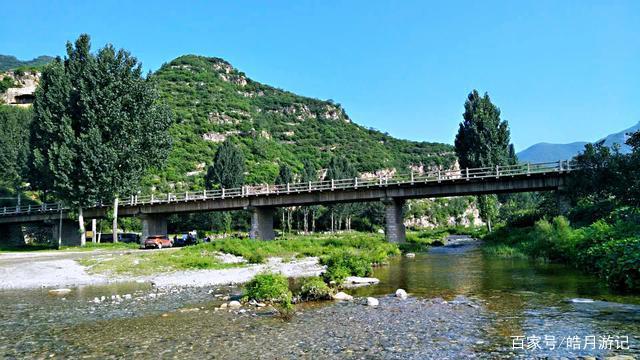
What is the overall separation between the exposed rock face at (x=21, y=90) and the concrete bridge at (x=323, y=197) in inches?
5189

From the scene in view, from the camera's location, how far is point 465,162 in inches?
3132

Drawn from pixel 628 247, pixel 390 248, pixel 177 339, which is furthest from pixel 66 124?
pixel 628 247

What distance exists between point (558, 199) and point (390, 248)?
19675mm

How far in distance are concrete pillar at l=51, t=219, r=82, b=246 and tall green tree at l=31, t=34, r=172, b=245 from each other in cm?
1697

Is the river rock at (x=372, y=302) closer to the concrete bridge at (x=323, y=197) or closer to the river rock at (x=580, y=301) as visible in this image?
the river rock at (x=580, y=301)

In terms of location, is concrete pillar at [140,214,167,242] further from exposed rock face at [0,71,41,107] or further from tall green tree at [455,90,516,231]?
exposed rock face at [0,71,41,107]

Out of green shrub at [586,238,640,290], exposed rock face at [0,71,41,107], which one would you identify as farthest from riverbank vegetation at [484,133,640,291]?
exposed rock face at [0,71,41,107]

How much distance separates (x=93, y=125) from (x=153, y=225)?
68.6ft

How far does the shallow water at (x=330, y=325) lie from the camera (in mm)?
10742

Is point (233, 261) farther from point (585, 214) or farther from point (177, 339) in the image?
point (585, 214)

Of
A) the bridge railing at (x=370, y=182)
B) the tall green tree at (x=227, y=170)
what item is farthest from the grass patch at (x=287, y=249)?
the tall green tree at (x=227, y=170)

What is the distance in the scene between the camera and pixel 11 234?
77938mm

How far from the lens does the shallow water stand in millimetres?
10742

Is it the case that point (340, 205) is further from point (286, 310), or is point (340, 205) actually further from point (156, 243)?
point (286, 310)
